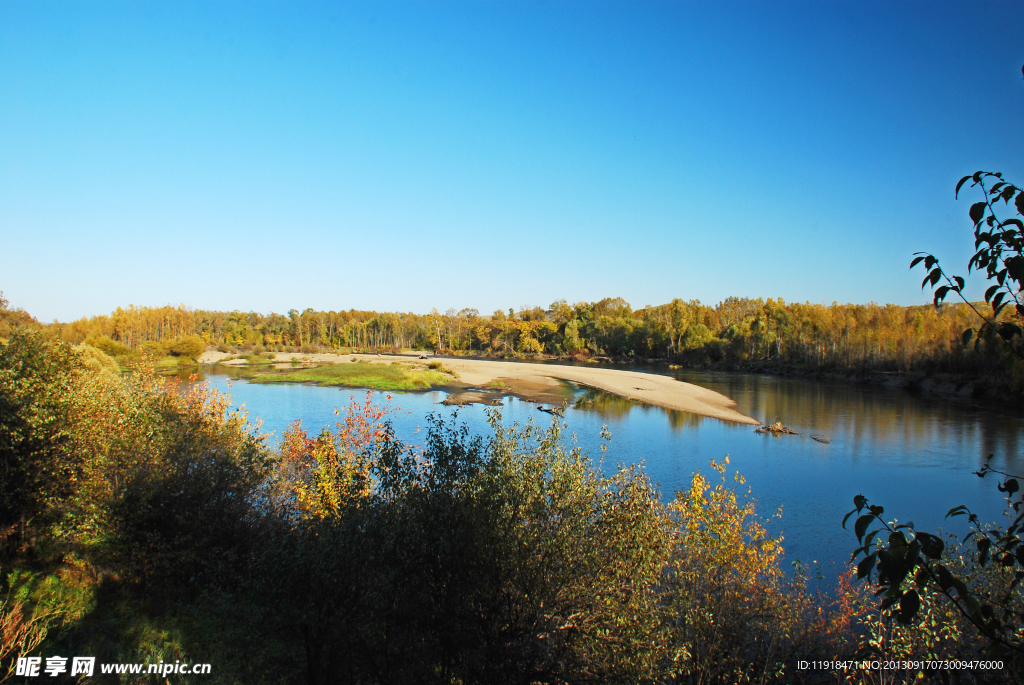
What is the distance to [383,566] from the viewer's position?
322 inches

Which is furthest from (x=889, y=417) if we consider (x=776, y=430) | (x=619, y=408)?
(x=619, y=408)

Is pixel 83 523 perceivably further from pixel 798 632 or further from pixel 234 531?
pixel 798 632

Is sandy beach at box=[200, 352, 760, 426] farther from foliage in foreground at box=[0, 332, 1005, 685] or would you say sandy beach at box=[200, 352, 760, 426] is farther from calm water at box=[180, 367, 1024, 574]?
foliage in foreground at box=[0, 332, 1005, 685]

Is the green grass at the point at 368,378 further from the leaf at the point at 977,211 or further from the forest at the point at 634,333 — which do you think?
the leaf at the point at 977,211

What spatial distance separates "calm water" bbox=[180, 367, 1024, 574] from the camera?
20.1 meters

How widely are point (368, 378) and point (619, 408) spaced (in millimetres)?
28772

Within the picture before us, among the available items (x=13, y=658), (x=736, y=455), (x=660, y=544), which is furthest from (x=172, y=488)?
(x=736, y=455)

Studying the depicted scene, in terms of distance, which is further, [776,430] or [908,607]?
[776,430]

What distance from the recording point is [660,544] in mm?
9336

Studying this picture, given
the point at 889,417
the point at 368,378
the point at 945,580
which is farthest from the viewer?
the point at 368,378

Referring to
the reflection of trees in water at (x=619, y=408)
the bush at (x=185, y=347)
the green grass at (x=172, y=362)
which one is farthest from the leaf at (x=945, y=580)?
the bush at (x=185, y=347)

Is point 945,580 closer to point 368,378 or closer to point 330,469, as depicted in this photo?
point 330,469

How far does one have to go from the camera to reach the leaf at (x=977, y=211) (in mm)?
3086

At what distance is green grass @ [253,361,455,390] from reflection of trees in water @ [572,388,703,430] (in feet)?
53.1
